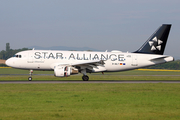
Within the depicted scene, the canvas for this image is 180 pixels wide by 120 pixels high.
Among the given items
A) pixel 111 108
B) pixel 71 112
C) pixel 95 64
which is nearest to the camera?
pixel 71 112

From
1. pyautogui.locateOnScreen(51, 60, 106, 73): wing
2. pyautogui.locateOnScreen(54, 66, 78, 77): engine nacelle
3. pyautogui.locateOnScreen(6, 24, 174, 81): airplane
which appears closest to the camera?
pyautogui.locateOnScreen(54, 66, 78, 77): engine nacelle

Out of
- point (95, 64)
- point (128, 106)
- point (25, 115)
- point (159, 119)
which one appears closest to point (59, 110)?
point (25, 115)

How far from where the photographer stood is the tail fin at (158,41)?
41.8 m

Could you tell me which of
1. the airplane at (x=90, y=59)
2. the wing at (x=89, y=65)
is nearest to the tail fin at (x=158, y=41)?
the airplane at (x=90, y=59)

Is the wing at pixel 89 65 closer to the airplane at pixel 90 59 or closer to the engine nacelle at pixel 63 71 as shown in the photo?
the airplane at pixel 90 59

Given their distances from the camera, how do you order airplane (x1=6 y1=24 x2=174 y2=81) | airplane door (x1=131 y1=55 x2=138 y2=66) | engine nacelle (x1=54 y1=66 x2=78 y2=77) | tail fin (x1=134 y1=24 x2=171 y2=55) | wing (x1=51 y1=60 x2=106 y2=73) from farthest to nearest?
tail fin (x1=134 y1=24 x2=171 y2=55), airplane door (x1=131 y1=55 x2=138 y2=66), airplane (x1=6 y1=24 x2=174 y2=81), wing (x1=51 y1=60 x2=106 y2=73), engine nacelle (x1=54 y1=66 x2=78 y2=77)

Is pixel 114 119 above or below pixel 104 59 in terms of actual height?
below

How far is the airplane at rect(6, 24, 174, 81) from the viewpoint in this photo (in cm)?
3822

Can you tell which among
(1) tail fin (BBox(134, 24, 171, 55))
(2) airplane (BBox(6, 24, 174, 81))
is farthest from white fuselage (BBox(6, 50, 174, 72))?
(1) tail fin (BBox(134, 24, 171, 55))

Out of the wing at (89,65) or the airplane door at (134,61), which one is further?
the airplane door at (134,61)

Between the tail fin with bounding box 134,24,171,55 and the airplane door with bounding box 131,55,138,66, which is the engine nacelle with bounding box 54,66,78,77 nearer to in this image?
the airplane door with bounding box 131,55,138,66

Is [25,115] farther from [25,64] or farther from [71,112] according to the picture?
[25,64]

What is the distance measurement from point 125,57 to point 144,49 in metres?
3.75

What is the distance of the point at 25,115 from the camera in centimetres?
1342
